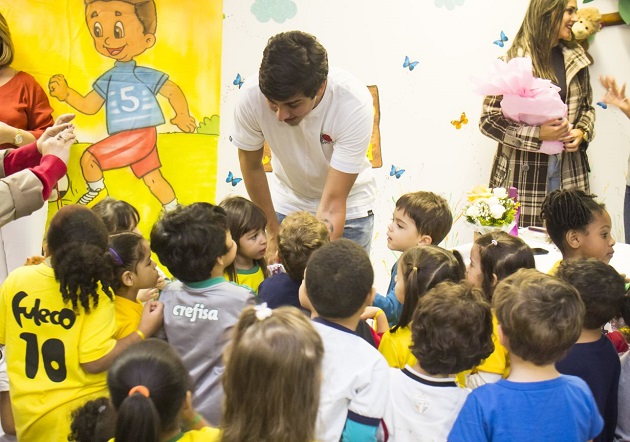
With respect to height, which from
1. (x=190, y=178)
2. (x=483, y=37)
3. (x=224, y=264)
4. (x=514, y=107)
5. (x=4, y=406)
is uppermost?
(x=483, y=37)

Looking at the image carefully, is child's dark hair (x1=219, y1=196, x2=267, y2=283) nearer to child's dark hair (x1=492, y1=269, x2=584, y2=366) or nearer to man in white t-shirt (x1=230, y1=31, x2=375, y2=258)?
man in white t-shirt (x1=230, y1=31, x2=375, y2=258)

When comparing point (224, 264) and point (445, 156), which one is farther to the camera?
point (445, 156)

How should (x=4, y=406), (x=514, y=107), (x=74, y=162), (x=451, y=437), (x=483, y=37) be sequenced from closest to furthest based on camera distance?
(x=451, y=437) → (x=4, y=406) → (x=514, y=107) → (x=74, y=162) → (x=483, y=37)

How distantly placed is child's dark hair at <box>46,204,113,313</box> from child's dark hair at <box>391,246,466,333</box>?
89 centimetres

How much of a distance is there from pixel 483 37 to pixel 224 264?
110 inches

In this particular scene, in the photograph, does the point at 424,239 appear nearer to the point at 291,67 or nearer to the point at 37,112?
the point at 291,67

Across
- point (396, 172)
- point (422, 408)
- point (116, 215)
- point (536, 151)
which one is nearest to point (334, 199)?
point (116, 215)

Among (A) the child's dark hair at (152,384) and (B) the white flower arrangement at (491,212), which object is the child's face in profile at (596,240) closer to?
(B) the white flower arrangement at (491,212)

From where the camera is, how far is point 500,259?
2.49 m

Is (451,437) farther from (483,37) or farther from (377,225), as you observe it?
(483,37)

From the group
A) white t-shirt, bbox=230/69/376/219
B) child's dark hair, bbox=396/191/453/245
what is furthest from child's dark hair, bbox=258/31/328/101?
child's dark hair, bbox=396/191/453/245

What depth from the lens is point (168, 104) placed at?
421 centimetres

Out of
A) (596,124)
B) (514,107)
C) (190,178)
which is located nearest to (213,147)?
(190,178)

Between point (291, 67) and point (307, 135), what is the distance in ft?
1.45
